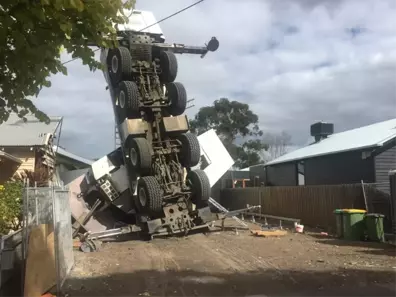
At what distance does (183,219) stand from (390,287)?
9393 millimetres

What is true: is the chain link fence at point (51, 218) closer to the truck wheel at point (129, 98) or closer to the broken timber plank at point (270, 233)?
the truck wheel at point (129, 98)

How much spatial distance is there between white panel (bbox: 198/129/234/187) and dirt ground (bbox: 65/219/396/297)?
607cm

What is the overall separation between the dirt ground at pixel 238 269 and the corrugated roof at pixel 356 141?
832cm

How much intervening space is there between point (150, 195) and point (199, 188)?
2.02m

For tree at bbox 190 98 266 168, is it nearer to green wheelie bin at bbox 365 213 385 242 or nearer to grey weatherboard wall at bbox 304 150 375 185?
grey weatherboard wall at bbox 304 150 375 185

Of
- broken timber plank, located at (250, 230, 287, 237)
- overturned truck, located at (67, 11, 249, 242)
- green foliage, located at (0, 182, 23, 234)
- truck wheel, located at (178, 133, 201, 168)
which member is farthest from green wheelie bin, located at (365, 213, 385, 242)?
green foliage, located at (0, 182, 23, 234)

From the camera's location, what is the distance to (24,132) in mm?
20875

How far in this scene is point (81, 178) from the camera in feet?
67.0

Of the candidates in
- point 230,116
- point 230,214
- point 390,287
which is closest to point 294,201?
point 230,214

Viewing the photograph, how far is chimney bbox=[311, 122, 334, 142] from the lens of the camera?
32.9 m

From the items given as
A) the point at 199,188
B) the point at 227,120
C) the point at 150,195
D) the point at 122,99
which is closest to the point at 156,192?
the point at 150,195

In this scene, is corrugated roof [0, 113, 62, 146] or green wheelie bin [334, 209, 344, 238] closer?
green wheelie bin [334, 209, 344, 238]

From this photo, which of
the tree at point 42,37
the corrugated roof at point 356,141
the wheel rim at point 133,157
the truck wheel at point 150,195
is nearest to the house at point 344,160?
the corrugated roof at point 356,141

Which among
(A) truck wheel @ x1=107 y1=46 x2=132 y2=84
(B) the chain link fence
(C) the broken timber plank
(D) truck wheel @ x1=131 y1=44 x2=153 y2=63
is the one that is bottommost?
(C) the broken timber plank
